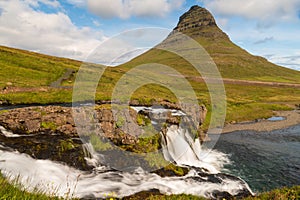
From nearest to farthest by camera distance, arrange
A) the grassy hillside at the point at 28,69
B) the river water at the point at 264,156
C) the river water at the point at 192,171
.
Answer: the river water at the point at 192,171 < the river water at the point at 264,156 < the grassy hillside at the point at 28,69

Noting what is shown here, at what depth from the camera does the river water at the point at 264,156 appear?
24703 millimetres

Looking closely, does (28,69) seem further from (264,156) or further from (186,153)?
(264,156)

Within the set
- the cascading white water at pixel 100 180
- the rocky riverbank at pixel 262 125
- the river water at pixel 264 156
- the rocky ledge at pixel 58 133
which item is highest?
the rocky ledge at pixel 58 133

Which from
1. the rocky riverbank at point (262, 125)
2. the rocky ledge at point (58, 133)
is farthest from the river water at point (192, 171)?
the rocky riverbank at point (262, 125)

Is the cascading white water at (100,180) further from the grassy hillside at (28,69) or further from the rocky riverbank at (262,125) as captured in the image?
the grassy hillside at (28,69)

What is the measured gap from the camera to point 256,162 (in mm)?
30359

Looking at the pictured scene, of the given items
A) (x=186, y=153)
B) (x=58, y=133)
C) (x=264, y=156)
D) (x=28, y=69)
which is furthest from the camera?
(x=28, y=69)

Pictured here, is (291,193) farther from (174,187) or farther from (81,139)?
(81,139)

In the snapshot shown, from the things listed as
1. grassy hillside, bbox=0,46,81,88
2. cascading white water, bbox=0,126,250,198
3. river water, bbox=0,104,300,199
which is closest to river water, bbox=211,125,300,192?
river water, bbox=0,104,300,199

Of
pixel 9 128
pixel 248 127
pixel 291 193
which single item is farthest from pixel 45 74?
pixel 291 193

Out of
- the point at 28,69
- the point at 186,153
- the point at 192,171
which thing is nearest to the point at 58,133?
the point at 192,171

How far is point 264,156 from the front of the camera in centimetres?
3328

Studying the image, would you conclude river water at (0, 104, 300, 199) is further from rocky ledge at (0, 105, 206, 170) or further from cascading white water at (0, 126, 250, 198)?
rocky ledge at (0, 105, 206, 170)

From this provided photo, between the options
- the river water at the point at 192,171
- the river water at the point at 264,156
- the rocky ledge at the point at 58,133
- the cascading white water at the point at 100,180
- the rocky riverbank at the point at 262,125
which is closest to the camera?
the cascading white water at the point at 100,180
